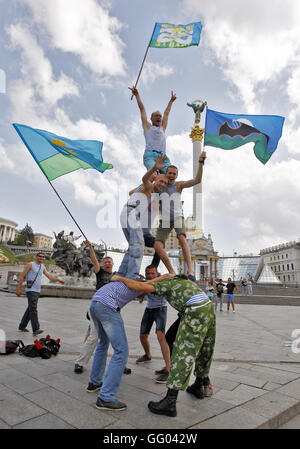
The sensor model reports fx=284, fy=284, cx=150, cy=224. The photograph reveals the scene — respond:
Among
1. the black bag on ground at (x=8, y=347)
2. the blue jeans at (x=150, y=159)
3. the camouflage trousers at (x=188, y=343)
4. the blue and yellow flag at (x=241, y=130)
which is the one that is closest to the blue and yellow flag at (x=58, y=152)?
the blue jeans at (x=150, y=159)

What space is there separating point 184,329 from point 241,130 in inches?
188

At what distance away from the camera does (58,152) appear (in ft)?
19.0


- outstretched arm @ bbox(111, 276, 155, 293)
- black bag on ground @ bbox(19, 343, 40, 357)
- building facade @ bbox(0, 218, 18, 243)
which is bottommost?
black bag on ground @ bbox(19, 343, 40, 357)

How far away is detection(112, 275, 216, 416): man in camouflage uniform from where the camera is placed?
2.93 metres

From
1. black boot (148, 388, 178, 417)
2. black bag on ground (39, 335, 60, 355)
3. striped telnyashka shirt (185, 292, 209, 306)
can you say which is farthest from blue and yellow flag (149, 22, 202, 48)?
black boot (148, 388, 178, 417)

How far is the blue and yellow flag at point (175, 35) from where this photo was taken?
664 cm

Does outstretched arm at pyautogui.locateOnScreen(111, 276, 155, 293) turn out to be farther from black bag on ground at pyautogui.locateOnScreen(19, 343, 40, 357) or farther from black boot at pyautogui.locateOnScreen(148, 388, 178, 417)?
black bag on ground at pyautogui.locateOnScreen(19, 343, 40, 357)

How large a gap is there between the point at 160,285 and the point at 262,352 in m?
4.09

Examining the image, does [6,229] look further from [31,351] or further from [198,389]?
[198,389]

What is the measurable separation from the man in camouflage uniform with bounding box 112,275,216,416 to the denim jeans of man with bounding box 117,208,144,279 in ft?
1.94

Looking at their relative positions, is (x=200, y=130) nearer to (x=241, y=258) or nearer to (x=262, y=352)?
(x=241, y=258)

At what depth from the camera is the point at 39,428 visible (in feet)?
8.18

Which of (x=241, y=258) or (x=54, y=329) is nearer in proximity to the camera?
(x=54, y=329)
